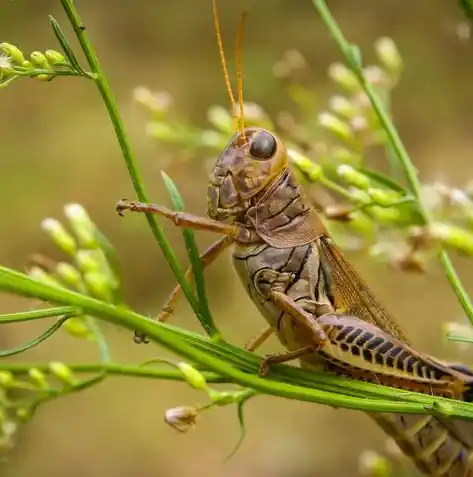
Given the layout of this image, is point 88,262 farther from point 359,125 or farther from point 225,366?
point 359,125

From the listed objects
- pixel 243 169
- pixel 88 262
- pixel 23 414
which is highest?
pixel 243 169

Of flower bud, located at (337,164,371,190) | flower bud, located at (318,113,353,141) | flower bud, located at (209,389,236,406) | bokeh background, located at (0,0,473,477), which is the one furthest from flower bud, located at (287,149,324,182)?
bokeh background, located at (0,0,473,477)

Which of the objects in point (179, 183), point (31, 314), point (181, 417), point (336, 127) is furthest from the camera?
point (179, 183)

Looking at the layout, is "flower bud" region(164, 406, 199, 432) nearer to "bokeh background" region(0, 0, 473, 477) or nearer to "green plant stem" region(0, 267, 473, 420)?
"green plant stem" region(0, 267, 473, 420)

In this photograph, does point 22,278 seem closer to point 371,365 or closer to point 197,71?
point 371,365

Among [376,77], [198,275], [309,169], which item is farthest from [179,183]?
[198,275]
